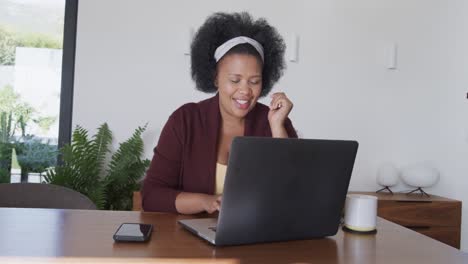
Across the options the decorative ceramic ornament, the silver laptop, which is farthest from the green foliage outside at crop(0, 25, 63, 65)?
the silver laptop

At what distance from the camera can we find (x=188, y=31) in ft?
11.0

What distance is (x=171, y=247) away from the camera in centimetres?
102

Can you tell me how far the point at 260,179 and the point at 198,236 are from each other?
0.23 m

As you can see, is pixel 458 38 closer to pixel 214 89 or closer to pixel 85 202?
pixel 214 89

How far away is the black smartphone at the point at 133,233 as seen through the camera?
104 centimetres

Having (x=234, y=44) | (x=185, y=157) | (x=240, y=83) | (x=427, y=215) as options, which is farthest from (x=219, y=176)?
(x=427, y=215)

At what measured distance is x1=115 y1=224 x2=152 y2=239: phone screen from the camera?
3.45 feet

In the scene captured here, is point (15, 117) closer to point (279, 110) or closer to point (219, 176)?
point (219, 176)

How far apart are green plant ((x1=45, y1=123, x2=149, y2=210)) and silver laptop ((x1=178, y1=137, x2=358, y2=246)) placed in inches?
80.2

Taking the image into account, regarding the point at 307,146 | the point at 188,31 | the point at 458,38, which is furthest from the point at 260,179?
the point at 458,38

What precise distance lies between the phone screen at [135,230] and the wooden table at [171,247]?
0.02 m

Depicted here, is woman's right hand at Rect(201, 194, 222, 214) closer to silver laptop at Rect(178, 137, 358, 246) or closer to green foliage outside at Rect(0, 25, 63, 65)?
silver laptop at Rect(178, 137, 358, 246)

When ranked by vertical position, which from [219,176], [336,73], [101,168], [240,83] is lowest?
[101,168]

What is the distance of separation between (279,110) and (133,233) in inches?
32.5
